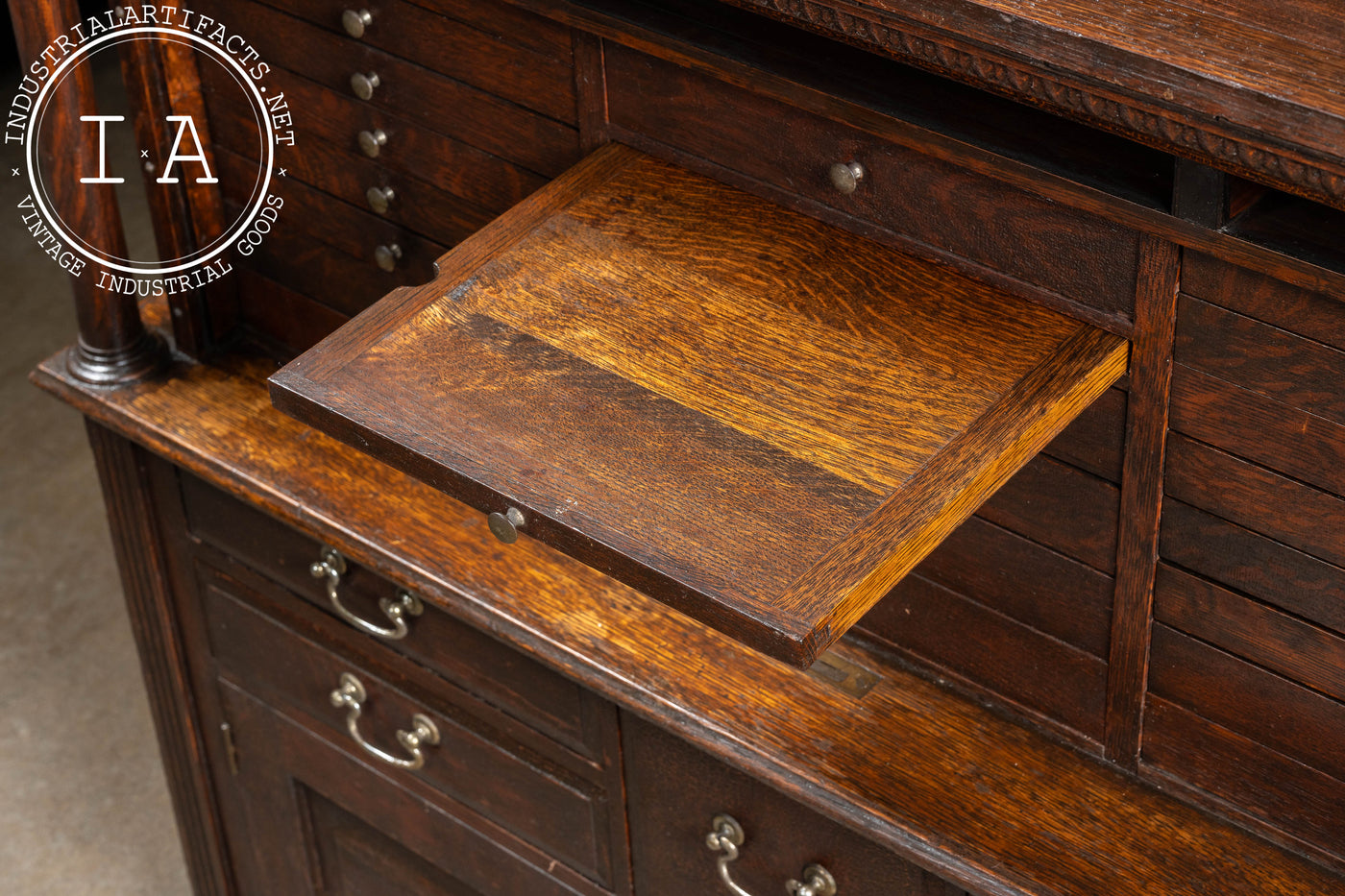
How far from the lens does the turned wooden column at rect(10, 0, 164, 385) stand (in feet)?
4.56

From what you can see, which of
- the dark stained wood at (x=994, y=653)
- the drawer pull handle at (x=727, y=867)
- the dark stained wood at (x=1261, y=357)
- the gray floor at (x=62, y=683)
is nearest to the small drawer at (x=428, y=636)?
the drawer pull handle at (x=727, y=867)

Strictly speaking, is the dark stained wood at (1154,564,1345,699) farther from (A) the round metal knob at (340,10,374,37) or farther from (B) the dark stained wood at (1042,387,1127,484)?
(A) the round metal knob at (340,10,374,37)

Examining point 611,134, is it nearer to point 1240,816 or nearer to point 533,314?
point 533,314

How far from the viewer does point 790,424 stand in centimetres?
97

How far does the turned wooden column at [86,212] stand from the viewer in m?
1.39

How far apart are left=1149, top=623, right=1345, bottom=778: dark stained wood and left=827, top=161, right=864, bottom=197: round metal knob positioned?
36 cm

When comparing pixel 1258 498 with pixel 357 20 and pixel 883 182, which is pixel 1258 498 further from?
pixel 357 20

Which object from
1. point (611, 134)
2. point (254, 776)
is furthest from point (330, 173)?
point (254, 776)

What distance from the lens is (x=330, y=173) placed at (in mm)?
1461

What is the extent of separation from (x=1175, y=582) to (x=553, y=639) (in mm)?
477

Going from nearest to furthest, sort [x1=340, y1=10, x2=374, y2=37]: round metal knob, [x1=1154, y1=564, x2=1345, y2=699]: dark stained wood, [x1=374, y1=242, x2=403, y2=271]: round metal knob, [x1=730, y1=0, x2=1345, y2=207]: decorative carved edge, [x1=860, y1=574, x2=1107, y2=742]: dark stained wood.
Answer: [x1=730, y1=0, x2=1345, y2=207]: decorative carved edge, [x1=1154, y1=564, x2=1345, y2=699]: dark stained wood, [x1=860, y1=574, x2=1107, y2=742]: dark stained wood, [x1=340, y1=10, x2=374, y2=37]: round metal knob, [x1=374, y1=242, x2=403, y2=271]: round metal knob

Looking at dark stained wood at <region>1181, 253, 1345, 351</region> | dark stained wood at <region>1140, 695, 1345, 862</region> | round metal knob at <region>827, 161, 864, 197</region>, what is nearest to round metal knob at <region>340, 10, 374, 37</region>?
round metal knob at <region>827, 161, 864, 197</region>

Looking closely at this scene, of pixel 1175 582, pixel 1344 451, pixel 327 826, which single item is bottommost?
pixel 327 826

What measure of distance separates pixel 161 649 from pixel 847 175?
3.40ft
